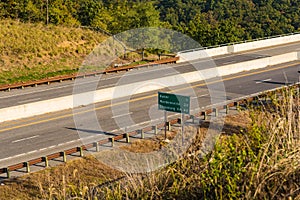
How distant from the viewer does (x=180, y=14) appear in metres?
121

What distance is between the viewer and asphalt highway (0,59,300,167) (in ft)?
79.4

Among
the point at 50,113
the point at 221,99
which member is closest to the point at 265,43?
the point at 221,99

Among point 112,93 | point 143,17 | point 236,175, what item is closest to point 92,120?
point 112,93

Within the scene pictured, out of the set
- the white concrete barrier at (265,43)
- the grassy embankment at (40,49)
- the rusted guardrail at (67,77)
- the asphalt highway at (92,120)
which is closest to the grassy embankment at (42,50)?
the grassy embankment at (40,49)

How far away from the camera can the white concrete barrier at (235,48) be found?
170 ft

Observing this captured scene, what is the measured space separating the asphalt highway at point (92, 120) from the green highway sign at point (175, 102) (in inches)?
178

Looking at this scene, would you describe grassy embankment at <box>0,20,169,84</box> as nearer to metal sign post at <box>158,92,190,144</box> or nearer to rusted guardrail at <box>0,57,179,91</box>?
rusted guardrail at <box>0,57,179,91</box>

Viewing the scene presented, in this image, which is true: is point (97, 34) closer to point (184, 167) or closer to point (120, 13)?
point (120, 13)

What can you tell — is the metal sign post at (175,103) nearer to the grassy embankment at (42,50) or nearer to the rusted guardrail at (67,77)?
the rusted guardrail at (67,77)

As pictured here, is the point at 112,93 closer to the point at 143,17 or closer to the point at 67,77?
the point at 67,77

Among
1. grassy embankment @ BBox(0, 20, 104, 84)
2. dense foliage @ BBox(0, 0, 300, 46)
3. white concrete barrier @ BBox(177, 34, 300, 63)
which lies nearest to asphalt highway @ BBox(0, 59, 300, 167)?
grassy embankment @ BBox(0, 20, 104, 84)

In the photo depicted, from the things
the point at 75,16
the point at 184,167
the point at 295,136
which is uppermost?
the point at 75,16

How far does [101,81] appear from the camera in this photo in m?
41.9

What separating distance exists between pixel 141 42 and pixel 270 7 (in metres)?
65.0
